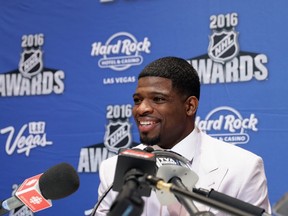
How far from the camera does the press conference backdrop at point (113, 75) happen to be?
236 centimetres

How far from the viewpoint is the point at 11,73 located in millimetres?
2877

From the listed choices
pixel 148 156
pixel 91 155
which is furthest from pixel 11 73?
pixel 148 156

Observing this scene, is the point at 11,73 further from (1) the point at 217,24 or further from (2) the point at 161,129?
(2) the point at 161,129

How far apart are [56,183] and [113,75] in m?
1.57

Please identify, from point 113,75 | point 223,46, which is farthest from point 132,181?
point 113,75

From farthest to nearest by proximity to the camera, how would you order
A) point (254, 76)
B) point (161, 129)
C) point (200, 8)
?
1. point (200, 8)
2. point (254, 76)
3. point (161, 129)

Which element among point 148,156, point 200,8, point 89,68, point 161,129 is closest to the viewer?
point 148,156

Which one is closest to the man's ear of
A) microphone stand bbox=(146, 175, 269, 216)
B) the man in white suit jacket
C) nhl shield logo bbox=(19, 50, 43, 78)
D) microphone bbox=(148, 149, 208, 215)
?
the man in white suit jacket

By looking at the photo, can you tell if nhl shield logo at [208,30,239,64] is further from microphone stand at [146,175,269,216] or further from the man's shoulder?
microphone stand at [146,175,269,216]

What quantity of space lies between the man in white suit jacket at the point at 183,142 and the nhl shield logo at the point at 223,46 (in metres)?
0.67

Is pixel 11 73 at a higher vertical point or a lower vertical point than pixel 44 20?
lower

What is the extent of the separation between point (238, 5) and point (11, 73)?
4.03 feet

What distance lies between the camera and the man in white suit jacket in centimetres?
158

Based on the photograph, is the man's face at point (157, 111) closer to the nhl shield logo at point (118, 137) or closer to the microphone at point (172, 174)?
the microphone at point (172, 174)
